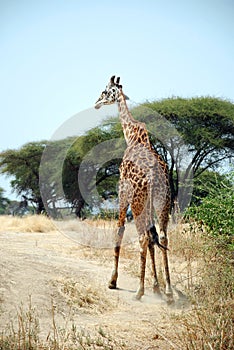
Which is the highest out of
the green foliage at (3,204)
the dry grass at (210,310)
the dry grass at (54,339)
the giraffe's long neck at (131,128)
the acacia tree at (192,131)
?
the acacia tree at (192,131)

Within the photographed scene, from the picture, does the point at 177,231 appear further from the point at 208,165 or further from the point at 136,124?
the point at 208,165

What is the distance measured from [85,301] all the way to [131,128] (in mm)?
2724

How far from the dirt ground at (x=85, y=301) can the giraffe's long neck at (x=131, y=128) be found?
208 centimetres

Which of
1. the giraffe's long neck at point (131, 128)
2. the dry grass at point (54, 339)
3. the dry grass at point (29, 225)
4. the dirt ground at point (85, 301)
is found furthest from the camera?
the dry grass at point (29, 225)

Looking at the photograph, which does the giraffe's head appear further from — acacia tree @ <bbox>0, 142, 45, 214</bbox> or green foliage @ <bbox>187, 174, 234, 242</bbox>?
acacia tree @ <bbox>0, 142, 45, 214</bbox>

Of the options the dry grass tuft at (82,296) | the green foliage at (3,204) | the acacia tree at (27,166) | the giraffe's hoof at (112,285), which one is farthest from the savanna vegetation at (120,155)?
the green foliage at (3,204)

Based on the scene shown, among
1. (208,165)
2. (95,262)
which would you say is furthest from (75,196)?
(95,262)

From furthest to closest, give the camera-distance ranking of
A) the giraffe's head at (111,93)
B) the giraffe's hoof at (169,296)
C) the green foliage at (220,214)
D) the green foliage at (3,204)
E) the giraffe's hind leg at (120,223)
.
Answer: the green foliage at (3,204) < the giraffe's head at (111,93) < the giraffe's hind leg at (120,223) < the giraffe's hoof at (169,296) < the green foliage at (220,214)

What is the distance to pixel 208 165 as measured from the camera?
2112 cm

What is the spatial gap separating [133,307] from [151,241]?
92 cm

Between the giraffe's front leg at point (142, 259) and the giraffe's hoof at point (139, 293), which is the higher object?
the giraffe's front leg at point (142, 259)

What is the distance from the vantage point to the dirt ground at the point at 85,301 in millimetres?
4629

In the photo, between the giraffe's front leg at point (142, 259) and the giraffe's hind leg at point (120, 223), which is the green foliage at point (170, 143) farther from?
the giraffe's front leg at point (142, 259)

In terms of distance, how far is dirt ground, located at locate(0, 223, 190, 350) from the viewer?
463 centimetres
